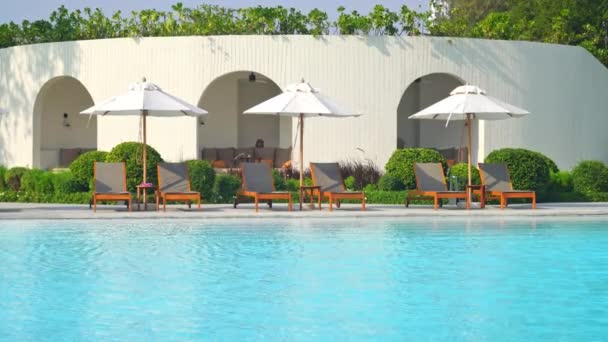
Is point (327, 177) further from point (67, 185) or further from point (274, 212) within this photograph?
point (67, 185)

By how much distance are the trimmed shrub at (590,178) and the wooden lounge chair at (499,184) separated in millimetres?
2903

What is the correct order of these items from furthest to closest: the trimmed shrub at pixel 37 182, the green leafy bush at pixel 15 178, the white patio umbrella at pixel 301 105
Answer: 1. the green leafy bush at pixel 15 178
2. the trimmed shrub at pixel 37 182
3. the white patio umbrella at pixel 301 105

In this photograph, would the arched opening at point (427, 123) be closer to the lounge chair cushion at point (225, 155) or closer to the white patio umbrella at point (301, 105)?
the lounge chair cushion at point (225, 155)

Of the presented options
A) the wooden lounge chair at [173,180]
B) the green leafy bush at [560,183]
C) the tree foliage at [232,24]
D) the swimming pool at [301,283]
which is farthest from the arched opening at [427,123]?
the swimming pool at [301,283]

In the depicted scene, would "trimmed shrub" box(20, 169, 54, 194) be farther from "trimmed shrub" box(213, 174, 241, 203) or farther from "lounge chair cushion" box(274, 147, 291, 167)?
"lounge chair cushion" box(274, 147, 291, 167)

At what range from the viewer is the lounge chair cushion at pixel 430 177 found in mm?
20250

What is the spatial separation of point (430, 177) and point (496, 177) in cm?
137

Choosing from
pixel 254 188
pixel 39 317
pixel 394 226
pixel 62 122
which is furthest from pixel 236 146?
pixel 39 317

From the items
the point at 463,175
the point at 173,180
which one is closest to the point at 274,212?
the point at 173,180

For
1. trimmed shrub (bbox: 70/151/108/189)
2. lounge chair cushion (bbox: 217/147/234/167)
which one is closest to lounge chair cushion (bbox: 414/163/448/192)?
trimmed shrub (bbox: 70/151/108/189)

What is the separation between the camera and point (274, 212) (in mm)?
18641

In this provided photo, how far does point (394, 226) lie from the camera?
16.9m

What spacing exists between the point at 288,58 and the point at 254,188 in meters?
6.02

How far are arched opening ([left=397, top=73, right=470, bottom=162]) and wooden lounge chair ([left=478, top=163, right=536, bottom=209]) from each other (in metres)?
9.49
